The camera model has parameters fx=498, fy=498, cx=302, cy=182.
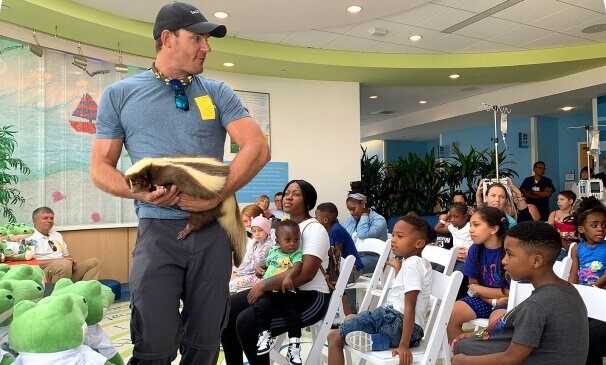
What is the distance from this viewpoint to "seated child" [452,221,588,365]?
172 cm

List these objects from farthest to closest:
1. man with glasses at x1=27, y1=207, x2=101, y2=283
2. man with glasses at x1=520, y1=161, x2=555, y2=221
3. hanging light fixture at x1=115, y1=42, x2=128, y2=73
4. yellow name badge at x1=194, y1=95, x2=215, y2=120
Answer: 1. man with glasses at x1=520, y1=161, x2=555, y2=221
2. hanging light fixture at x1=115, y1=42, x2=128, y2=73
3. man with glasses at x1=27, y1=207, x2=101, y2=283
4. yellow name badge at x1=194, y1=95, x2=215, y2=120

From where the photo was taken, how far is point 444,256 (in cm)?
310

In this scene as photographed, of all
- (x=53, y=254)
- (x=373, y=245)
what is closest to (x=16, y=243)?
(x=53, y=254)

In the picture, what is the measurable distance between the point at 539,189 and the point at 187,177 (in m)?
8.42

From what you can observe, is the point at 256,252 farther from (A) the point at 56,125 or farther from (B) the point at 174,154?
(A) the point at 56,125

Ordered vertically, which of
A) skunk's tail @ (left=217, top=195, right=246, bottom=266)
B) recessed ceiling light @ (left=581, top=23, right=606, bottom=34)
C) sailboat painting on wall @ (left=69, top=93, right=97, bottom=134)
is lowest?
skunk's tail @ (left=217, top=195, right=246, bottom=266)

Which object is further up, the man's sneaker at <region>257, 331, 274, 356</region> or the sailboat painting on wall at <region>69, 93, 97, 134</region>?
the sailboat painting on wall at <region>69, 93, 97, 134</region>

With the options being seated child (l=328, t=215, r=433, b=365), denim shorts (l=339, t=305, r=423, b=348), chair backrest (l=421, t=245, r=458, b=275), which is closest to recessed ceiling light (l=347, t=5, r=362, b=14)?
chair backrest (l=421, t=245, r=458, b=275)

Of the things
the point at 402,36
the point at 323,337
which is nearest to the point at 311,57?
the point at 402,36

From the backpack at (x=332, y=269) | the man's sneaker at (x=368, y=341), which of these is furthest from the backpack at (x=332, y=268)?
the man's sneaker at (x=368, y=341)

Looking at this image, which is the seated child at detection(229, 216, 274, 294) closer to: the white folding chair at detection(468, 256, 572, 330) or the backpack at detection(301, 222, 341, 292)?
the backpack at detection(301, 222, 341, 292)

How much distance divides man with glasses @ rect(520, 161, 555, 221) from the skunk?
26.8 ft

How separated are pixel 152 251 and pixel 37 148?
192 inches

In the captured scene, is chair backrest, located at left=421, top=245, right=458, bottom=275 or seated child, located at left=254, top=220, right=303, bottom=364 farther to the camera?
chair backrest, located at left=421, top=245, right=458, bottom=275
